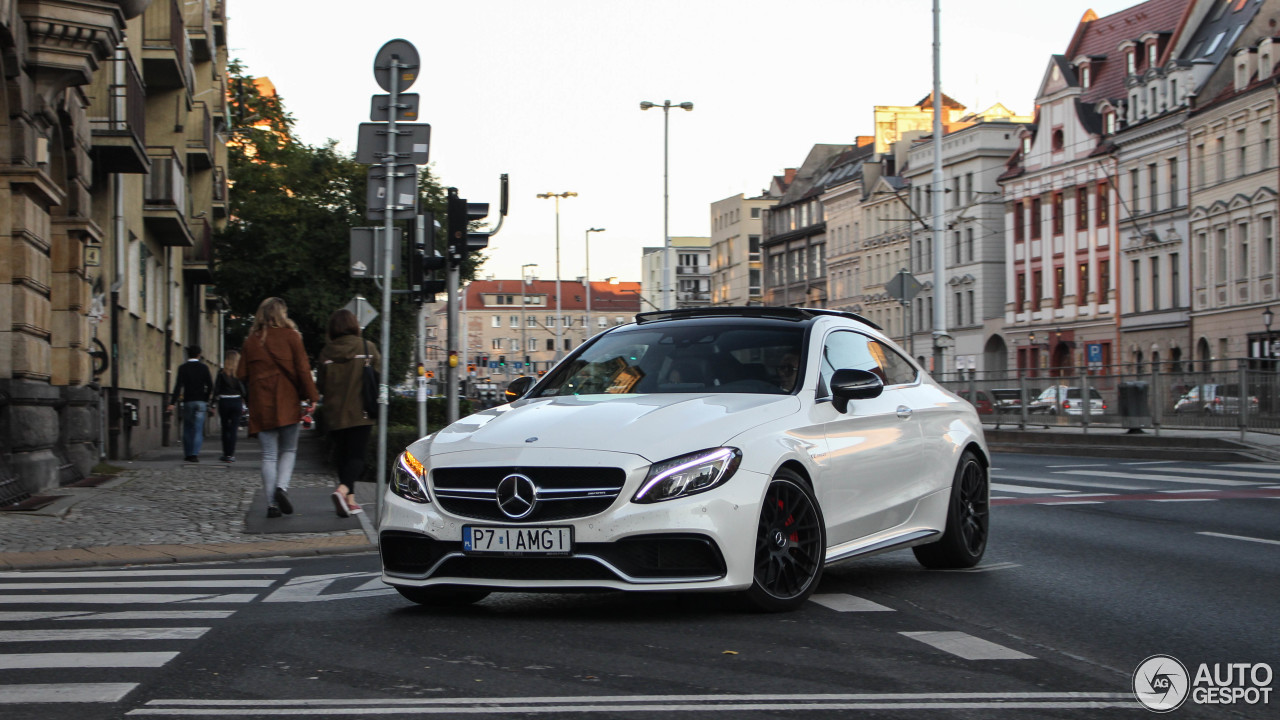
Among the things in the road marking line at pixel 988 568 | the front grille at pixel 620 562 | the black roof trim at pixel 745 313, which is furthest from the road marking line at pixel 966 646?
the road marking line at pixel 988 568

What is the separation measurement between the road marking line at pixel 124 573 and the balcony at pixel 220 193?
111ft

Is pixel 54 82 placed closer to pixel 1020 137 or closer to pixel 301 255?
pixel 301 255

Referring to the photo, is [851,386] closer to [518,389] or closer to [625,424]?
[625,424]

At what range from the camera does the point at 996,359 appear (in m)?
81.9

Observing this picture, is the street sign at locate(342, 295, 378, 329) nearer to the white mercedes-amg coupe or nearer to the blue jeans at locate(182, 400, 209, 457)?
the blue jeans at locate(182, 400, 209, 457)

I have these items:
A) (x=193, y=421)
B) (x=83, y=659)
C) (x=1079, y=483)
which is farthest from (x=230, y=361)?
(x=83, y=659)

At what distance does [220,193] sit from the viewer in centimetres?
Answer: 4478

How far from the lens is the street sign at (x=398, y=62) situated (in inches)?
511

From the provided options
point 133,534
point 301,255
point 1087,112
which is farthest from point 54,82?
point 1087,112

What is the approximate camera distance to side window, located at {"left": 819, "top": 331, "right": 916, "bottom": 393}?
332 inches

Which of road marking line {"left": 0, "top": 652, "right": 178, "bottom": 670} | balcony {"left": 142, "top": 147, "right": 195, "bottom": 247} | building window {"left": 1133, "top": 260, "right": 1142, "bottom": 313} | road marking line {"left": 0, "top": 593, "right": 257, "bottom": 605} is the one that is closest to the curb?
road marking line {"left": 0, "top": 593, "right": 257, "bottom": 605}

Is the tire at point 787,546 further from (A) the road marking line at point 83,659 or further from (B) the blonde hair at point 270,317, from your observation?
(B) the blonde hair at point 270,317

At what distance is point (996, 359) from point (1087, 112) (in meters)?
14.8

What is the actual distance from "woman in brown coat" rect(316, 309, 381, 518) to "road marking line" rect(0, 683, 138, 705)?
24.6 feet
